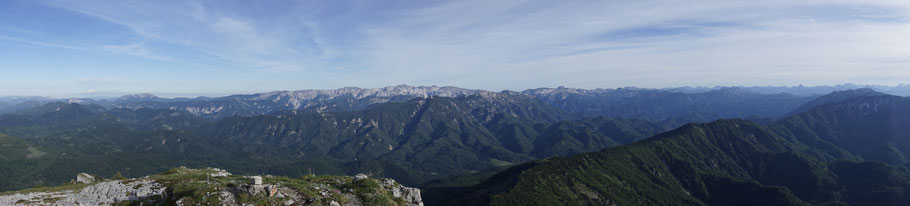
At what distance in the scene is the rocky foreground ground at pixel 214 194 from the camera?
44.2m

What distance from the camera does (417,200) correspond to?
197 feet

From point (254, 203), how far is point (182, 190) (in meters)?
11.3

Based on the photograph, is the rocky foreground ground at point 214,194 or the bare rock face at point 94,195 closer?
the rocky foreground ground at point 214,194

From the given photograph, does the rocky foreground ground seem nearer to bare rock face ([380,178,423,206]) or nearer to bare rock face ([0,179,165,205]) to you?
bare rock face ([0,179,165,205])

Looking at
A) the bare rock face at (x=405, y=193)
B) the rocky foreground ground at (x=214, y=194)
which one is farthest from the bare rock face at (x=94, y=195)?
the bare rock face at (x=405, y=193)

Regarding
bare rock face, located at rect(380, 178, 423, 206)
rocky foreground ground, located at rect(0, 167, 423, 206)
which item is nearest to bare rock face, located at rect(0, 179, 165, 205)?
rocky foreground ground, located at rect(0, 167, 423, 206)

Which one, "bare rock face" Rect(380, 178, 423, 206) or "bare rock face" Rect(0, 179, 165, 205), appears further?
"bare rock face" Rect(380, 178, 423, 206)

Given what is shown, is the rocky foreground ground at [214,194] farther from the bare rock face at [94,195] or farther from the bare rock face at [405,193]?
the bare rock face at [405,193]

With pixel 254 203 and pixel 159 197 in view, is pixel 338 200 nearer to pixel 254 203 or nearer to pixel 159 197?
pixel 254 203

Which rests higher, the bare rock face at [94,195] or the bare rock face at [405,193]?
the bare rock face at [94,195]

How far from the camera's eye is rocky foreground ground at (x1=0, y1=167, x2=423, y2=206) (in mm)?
44188

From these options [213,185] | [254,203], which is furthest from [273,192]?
[213,185]

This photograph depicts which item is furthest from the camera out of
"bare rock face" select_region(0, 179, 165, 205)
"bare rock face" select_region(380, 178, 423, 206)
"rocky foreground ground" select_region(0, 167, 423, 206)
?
"bare rock face" select_region(380, 178, 423, 206)

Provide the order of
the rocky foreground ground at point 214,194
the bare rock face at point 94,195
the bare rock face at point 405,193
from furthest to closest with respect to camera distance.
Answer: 1. the bare rock face at point 405,193
2. the bare rock face at point 94,195
3. the rocky foreground ground at point 214,194
